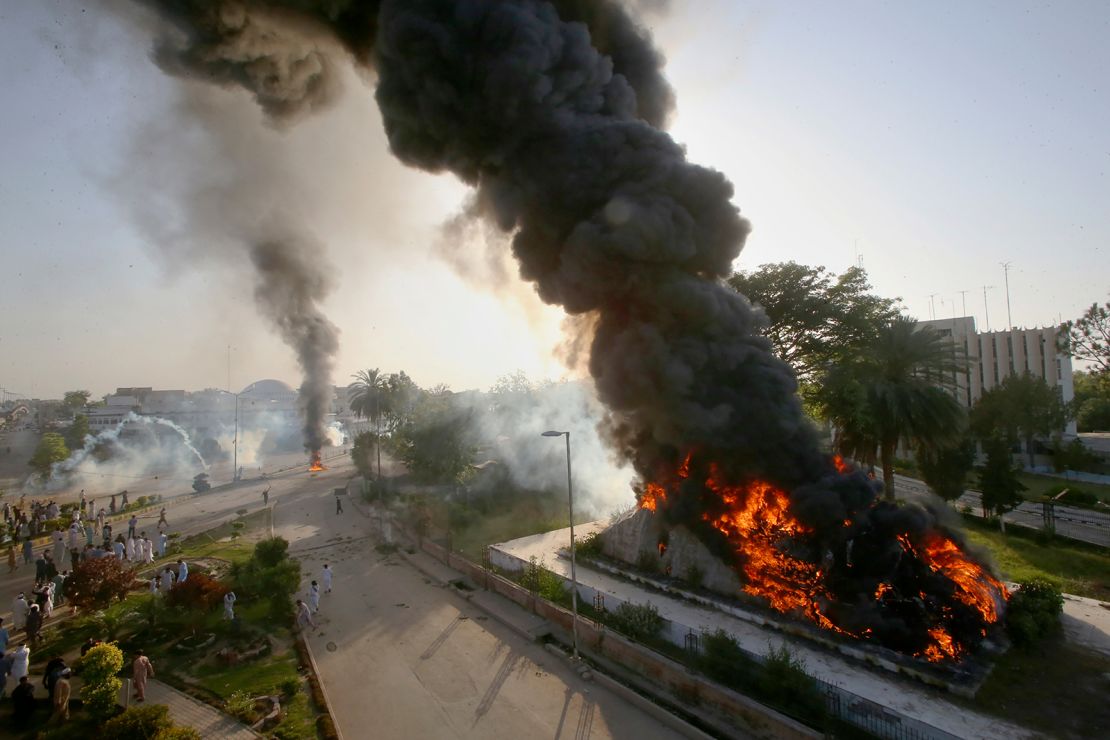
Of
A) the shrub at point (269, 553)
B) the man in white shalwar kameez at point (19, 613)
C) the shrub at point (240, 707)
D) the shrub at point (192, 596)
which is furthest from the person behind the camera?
the shrub at point (269, 553)

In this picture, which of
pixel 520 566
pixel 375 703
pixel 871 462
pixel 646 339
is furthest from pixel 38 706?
pixel 871 462

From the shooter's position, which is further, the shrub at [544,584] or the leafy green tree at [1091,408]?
the leafy green tree at [1091,408]

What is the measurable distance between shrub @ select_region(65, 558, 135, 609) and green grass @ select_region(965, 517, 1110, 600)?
25.0 m

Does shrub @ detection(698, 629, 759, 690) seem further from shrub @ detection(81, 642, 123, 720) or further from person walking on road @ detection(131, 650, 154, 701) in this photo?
person walking on road @ detection(131, 650, 154, 701)

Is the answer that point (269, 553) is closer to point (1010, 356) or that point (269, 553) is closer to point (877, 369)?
point (877, 369)

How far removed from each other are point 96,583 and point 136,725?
8355mm

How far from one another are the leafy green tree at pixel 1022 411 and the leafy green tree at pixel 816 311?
72.4ft

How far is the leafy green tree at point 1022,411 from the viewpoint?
42.7 metres

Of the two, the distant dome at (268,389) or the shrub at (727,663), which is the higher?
the distant dome at (268,389)

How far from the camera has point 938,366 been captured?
23.9m

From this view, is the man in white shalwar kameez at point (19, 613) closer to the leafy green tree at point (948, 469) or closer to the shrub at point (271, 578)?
the shrub at point (271, 578)

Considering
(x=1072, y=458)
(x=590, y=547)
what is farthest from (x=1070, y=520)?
(x=590, y=547)

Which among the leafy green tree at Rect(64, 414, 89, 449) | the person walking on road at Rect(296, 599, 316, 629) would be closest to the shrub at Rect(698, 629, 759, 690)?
the person walking on road at Rect(296, 599, 316, 629)

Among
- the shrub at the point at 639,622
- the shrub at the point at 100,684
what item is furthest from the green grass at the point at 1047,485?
the shrub at the point at 100,684
